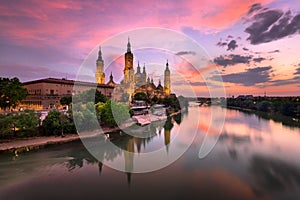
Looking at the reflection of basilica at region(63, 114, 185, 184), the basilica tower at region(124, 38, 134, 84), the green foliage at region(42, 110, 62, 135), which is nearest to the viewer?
the reflection of basilica at region(63, 114, 185, 184)

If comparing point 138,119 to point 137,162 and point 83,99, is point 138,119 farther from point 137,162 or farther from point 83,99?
point 137,162

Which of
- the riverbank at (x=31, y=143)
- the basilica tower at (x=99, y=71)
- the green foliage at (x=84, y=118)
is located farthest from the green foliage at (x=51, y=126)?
the basilica tower at (x=99, y=71)

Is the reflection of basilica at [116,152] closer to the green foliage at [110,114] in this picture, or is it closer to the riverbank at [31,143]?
the green foliage at [110,114]

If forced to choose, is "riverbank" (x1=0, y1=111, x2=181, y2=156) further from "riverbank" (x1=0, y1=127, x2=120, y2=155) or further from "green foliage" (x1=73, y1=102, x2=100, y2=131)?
"green foliage" (x1=73, y1=102, x2=100, y2=131)

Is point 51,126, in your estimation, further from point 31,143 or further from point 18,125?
point 18,125

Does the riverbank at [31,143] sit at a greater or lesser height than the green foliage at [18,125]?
lesser

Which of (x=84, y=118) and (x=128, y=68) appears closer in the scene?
(x=84, y=118)

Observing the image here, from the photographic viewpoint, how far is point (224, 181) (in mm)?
11969

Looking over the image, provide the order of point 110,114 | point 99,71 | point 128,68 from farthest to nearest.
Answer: point 99,71, point 128,68, point 110,114

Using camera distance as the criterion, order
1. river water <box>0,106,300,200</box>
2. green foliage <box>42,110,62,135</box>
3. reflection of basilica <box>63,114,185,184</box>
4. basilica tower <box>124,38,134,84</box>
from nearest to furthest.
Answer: river water <box>0,106,300,200</box> < reflection of basilica <box>63,114,185,184</box> < green foliage <box>42,110,62,135</box> < basilica tower <box>124,38,134,84</box>

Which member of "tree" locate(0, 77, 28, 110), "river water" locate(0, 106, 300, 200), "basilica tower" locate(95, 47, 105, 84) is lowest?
"river water" locate(0, 106, 300, 200)

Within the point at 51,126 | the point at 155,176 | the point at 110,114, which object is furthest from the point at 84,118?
the point at 155,176

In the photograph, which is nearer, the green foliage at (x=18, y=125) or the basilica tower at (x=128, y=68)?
the green foliage at (x=18, y=125)

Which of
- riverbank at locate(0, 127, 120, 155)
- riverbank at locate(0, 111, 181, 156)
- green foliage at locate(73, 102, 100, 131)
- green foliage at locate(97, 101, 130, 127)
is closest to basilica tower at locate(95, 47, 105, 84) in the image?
green foliage at locate(97, 101, 130, 127)
